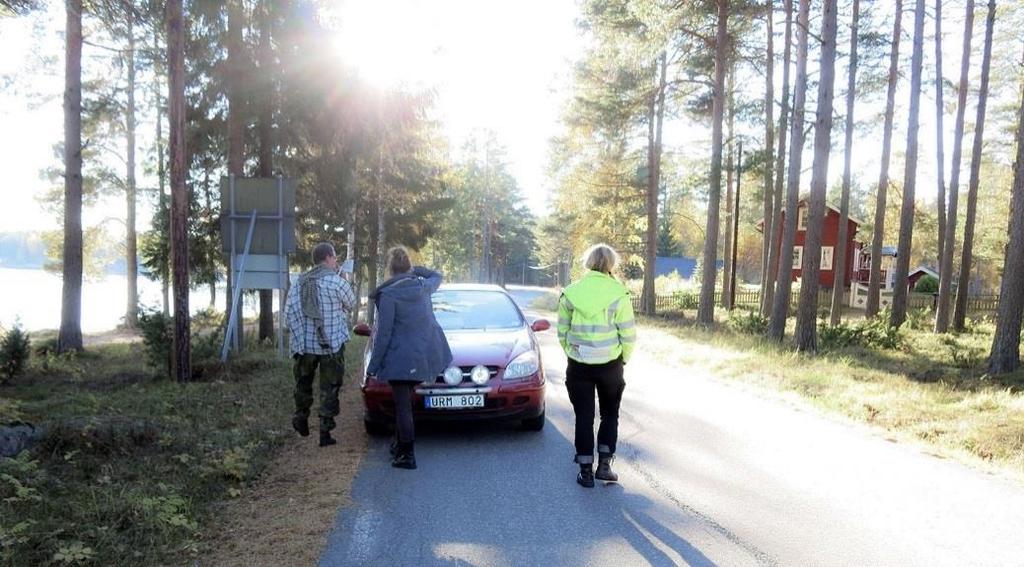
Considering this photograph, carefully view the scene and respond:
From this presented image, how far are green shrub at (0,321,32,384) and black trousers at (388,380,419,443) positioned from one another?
744cm

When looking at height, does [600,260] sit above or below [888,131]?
below

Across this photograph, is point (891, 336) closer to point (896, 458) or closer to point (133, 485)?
point (896, 458)

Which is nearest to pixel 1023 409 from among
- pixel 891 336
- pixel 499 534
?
pixel 499 534

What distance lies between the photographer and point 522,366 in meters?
6.21

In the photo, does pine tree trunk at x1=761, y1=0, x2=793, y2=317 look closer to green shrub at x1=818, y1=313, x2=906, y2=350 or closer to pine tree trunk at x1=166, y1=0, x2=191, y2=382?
green shrub at x1=818, y1=313, x2=906, y2=350

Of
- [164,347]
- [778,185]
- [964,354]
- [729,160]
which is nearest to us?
[164,347]

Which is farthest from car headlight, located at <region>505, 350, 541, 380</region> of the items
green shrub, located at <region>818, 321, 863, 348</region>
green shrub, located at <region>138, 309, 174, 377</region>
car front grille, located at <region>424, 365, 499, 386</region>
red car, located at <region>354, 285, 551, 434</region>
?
green shrub, located at <region>818, 321, 863, 348</region>

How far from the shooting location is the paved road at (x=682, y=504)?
379 centimetres

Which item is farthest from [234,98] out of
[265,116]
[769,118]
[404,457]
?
[769,118]

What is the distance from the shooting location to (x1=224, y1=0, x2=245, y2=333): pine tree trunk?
12.3m

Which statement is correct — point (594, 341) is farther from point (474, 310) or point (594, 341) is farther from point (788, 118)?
point (788, 118)

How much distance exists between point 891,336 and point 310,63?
14915 mm

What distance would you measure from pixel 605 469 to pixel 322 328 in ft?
9.45

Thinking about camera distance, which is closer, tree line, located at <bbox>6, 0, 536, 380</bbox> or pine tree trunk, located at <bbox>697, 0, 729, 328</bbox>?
tree line, located at <bbox>6, 0, 536, 380</bbox>
